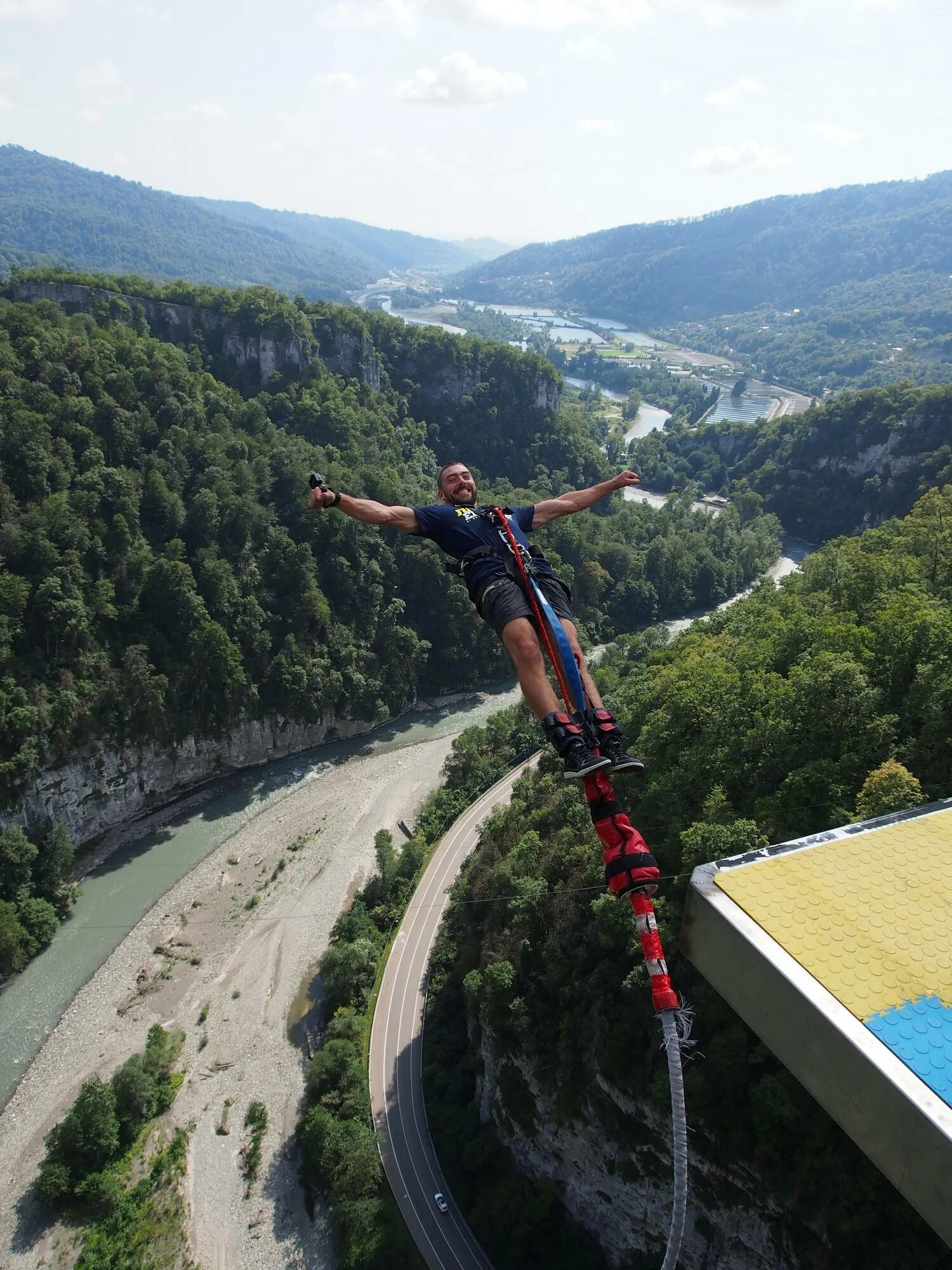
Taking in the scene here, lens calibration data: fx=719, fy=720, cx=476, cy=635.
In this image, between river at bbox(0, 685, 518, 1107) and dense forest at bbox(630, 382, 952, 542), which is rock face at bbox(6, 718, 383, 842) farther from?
dense forest at bbox(630, 382, 952, 542)

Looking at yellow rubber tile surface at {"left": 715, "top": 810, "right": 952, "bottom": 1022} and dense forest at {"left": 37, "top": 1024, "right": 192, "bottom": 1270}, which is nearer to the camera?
yellow rubber tile surface at {"left": 715, "top": 810, "right": 952, "bottom": 1022}

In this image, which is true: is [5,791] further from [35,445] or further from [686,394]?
[686,394]

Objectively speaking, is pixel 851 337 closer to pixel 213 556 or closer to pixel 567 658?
pixel 213 556

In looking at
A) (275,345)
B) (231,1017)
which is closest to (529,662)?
(231,1017)

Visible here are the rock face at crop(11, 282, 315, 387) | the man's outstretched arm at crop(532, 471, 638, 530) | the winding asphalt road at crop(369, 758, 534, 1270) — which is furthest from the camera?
the rock face at crop(11, 282, 315, 387)

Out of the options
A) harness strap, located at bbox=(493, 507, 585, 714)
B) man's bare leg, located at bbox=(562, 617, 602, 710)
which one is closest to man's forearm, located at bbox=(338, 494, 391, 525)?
harness strap, located at bbox=(493, 507, 585, 714)

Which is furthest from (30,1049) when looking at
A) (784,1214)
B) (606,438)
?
(606,438)

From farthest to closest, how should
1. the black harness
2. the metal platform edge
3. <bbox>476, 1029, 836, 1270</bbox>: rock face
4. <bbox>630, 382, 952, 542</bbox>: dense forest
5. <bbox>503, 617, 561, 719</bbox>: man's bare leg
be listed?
<bbox>630, 382, 952, 542</bbox>: dense forest → <bbox>476, 1029, 836, 1270</bbox>: rock face → the black harness → <bbox>503, 617, 561, 719</bbox>: man's bare leg → the metal platform edge
